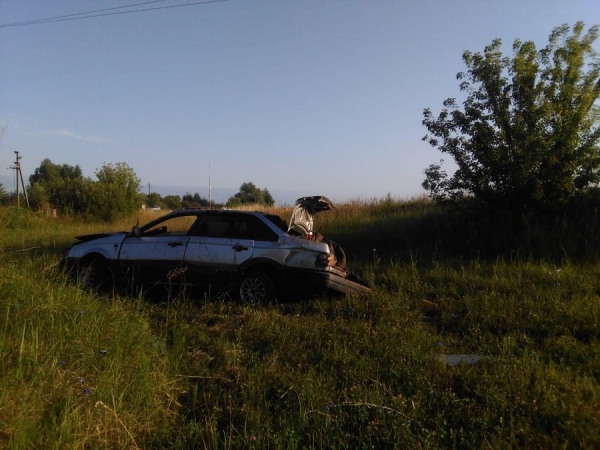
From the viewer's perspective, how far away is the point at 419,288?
26.4ft

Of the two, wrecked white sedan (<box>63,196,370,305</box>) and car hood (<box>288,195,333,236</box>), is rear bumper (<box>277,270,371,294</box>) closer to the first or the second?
wrecked white sedan (<box>63,196,370,305</box>)

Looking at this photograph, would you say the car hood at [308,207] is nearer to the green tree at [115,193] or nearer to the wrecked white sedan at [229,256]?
the wrecked white sedan at [229,256]

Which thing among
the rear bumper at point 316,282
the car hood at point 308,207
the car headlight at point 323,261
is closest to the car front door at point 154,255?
the rear bumper at point 316,282

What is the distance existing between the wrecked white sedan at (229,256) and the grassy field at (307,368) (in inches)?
15.5

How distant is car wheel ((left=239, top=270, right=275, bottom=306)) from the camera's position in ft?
24.5

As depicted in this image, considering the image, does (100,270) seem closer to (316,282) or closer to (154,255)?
(154,255)

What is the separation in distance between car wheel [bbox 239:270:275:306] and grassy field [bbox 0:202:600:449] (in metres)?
0.26

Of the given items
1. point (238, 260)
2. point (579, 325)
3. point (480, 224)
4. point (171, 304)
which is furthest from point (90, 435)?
point (480, 224)

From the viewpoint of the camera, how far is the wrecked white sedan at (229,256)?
7.43 m

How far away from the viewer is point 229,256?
7.70 metres

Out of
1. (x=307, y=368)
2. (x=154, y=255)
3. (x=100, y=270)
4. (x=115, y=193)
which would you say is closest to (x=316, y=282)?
(x=307, y=368)

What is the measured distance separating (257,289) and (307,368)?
298cm

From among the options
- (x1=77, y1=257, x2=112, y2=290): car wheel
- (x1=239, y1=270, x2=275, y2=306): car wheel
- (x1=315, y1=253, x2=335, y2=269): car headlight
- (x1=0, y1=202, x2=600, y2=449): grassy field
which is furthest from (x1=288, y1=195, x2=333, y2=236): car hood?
(x1=77, y1=257, x2=112, y2=290): car wheel

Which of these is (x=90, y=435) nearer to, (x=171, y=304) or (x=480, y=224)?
(x=171, y=304)
